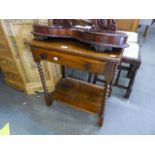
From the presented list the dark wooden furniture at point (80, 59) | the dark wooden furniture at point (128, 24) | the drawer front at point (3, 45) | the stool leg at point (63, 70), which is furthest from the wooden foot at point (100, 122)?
the dark wooden furniture at point (128, 24)

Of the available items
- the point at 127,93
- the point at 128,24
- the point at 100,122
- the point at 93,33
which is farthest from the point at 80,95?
the point at 128,24

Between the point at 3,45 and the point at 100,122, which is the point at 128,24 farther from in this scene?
the point at 3,45

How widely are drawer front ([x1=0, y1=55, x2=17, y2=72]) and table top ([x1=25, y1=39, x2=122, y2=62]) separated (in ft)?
2.10

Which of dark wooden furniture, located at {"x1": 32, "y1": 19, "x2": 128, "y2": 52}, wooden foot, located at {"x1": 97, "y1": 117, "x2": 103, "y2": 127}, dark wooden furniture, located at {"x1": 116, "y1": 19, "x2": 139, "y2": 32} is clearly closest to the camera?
dark wooden furniture, located at {"x1": 32, "y1": 19, "x2": 128, "y2": 52}

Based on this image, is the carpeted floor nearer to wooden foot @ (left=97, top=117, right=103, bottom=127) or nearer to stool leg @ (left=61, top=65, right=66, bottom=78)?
wooden foot @ (left=97, top=117, right=103, bottom=127)

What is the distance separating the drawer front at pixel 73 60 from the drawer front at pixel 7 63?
60 cm

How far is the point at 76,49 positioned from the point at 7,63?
1.06 meters

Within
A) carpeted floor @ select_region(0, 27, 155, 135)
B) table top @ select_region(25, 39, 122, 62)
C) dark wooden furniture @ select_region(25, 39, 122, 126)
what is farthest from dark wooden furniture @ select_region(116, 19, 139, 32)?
table top @ select_region(25, 39, 122, 62)

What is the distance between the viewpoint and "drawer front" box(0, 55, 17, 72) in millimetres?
1617

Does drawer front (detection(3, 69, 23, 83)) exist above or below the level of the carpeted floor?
above

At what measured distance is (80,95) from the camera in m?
1.53

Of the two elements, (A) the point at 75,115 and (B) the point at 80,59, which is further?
(A) the point at 75,115

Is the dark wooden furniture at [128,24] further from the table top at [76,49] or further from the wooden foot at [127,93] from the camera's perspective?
the table top at [76,49]
